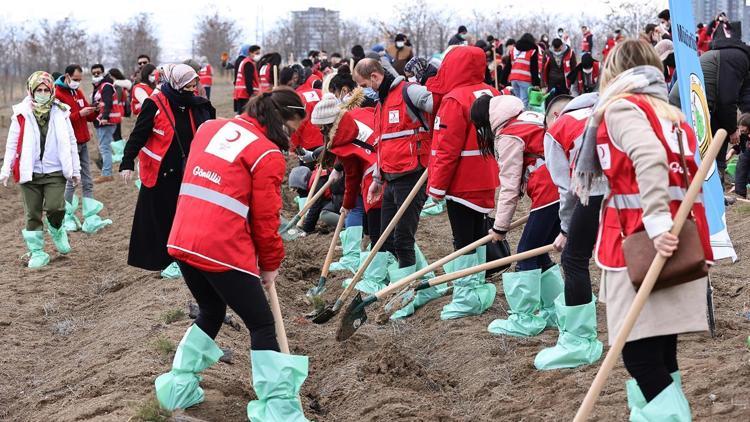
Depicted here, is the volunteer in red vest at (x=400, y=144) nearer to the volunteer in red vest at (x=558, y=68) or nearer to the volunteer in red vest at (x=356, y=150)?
the volunteer in red vest at (x=356, y=150)

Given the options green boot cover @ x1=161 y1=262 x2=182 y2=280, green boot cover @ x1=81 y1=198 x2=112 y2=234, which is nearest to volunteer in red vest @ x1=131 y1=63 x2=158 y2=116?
green boot cover @ x1=81 y1=198 x2=112 y2=234

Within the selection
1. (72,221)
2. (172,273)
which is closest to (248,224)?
(172,273)

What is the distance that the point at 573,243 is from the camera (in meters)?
5.52

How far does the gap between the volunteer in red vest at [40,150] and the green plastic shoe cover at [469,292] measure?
4776mm

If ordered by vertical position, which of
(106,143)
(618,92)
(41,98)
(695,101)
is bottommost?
(106,143)

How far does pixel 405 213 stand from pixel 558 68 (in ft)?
39.3

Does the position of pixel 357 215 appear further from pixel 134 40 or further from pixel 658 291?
pixel 134 40

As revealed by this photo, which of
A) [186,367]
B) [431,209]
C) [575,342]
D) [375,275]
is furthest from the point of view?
[431,209]

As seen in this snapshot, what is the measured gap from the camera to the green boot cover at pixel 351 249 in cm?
985

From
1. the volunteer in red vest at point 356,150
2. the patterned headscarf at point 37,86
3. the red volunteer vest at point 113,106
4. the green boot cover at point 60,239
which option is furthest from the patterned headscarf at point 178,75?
the red volunteer vest at point 113,106

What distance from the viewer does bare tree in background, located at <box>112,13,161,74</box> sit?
46.2m

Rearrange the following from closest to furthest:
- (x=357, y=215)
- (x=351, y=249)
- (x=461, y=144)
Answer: (x=461, y=144) < (x=357, y=215) < (x=351, y=249)

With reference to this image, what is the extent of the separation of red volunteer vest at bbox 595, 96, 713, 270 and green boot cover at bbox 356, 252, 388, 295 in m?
4.46

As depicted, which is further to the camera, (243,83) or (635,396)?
(243,83)
